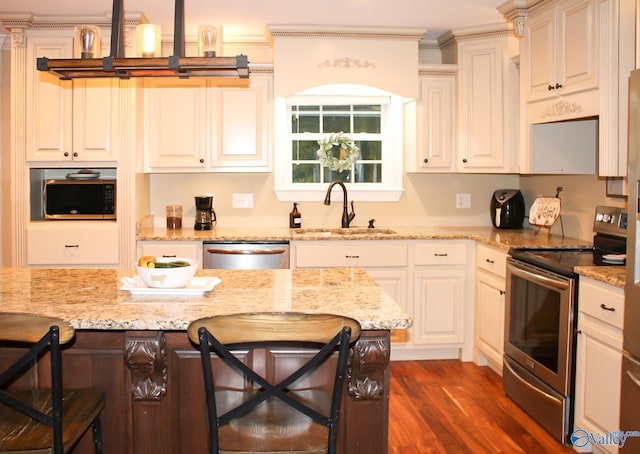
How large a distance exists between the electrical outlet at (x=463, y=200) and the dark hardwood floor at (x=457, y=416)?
4.34 ft

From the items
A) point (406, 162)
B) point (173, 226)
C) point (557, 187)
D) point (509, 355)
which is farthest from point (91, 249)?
point (557, 187)

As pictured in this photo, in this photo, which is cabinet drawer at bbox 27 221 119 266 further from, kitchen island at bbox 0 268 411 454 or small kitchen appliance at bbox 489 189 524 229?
small kitchen appliance at bbox 489 189 524 229

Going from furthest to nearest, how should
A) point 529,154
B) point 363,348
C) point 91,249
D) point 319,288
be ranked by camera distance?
point 91,249
point 529,154
point 319,288
point 363,348

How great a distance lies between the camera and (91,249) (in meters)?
4.14

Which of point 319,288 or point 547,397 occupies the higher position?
point 319,288

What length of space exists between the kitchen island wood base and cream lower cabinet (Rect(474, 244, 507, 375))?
1.98 metres

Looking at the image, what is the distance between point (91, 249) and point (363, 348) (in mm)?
2846

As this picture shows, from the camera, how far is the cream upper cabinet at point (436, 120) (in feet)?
14.6

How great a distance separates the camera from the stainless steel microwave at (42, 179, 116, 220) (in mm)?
4195

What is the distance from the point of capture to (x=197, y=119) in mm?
4398

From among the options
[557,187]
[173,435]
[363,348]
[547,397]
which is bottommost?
[547,397]

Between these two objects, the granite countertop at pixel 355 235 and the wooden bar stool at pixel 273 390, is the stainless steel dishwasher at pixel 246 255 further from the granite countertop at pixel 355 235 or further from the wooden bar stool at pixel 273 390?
the wooden bar stool at pixel 273 390

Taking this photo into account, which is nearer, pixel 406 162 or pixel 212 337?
pixel 212 337

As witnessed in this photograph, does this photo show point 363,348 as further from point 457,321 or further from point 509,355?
point 457,321
